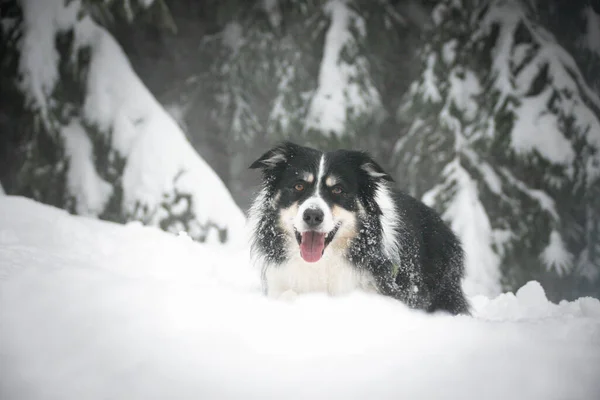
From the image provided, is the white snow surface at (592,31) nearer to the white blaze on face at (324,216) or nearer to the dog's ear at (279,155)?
the dog's ear at (279,155)

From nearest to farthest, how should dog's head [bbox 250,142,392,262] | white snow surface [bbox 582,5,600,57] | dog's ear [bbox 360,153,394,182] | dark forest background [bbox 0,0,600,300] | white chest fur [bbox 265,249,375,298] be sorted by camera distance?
dog's head [bbox 250,142,392,262], white chest fur [bbox 265,249,375,298], dog's ear [bbox 360,153,394,182], dark forest background [bbox 0,0,600,300], white snow surface [bbox 582,5,600,57]

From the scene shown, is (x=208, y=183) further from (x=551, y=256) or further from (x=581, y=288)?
(x=581, y=288)

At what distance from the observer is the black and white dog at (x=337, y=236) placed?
112 inches

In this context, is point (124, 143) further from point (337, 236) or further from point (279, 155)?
point (337, 236)

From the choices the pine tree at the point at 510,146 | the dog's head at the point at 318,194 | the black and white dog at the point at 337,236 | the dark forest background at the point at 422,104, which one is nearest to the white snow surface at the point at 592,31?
the dark forest background at the point at 422,104

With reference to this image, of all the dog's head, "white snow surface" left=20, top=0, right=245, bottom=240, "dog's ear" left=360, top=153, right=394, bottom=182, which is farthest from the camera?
"white snow surface" left=20, top=0, right=245, bottom=240

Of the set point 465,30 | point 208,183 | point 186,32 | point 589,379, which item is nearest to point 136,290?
point 589,379

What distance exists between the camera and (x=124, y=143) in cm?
508

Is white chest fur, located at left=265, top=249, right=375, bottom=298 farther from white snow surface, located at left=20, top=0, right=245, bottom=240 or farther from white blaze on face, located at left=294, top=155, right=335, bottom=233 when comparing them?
white snow surface, located at left=20, top=0, right=245, bottom=240

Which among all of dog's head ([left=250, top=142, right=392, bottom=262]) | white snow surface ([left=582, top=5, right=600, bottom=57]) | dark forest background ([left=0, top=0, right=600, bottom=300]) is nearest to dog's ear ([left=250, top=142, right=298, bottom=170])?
dog's head ([left=250, top=142, right=392, bottom=262])

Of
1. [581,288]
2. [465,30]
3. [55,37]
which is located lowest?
[581,288]

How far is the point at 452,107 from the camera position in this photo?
6.64 m

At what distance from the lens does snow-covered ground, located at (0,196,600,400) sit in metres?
1.18

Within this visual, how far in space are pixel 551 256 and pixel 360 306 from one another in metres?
5.66
